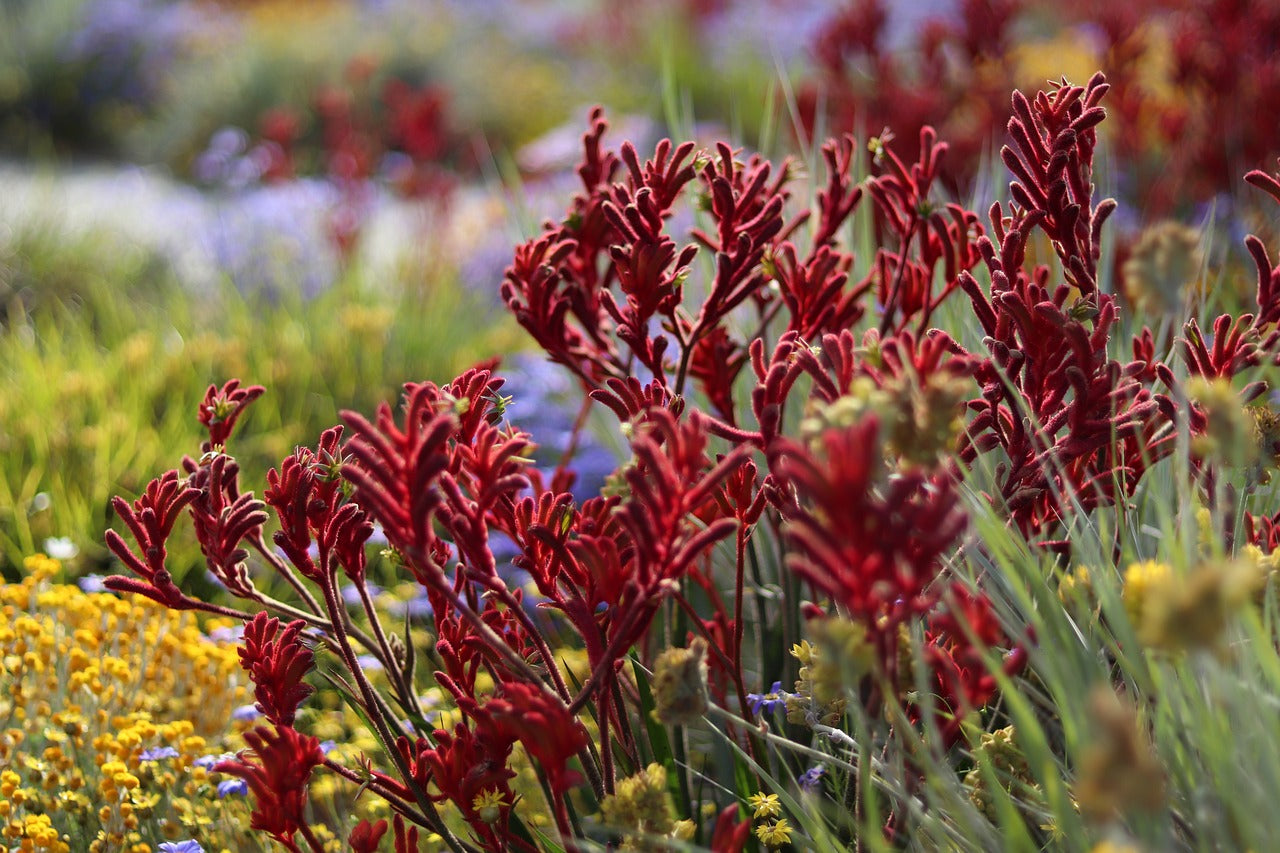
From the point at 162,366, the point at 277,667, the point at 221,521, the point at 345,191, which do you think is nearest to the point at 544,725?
the point at 277,667

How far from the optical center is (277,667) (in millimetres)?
1370

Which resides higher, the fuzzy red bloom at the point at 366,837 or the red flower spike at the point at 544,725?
the red flower spike at the point at 544,725

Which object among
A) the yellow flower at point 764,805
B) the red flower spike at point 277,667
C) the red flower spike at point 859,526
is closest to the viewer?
the red flower spike at point 859,526

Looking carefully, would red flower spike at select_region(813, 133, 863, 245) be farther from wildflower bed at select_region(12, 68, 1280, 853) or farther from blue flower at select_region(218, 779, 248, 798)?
blue flower at select_region(218, 779, 248, 798)

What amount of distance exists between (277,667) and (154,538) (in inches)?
8.8

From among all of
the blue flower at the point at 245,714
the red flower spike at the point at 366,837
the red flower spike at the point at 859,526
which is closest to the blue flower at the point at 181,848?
the blue flower at the point at 245,714

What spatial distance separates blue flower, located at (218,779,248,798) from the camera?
1.80m

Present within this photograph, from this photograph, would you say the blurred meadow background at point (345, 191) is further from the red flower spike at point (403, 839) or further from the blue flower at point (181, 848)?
the red flower spike at point (403, 839)

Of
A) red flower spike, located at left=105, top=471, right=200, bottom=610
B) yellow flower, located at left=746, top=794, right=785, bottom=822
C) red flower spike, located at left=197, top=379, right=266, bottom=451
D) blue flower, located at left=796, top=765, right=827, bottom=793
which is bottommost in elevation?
blue flower, located at left=796, top=765, right=827, bottom=793

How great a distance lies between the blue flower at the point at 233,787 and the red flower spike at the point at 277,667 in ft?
1.61

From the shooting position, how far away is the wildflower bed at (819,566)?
99 centimetres

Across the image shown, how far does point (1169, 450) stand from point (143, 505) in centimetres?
132

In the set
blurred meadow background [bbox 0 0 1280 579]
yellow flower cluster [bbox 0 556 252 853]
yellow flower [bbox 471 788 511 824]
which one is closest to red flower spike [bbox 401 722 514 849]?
yellow flower [bbox 471 788 511 824]

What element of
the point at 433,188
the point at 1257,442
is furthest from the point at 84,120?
the point at 1257,442
